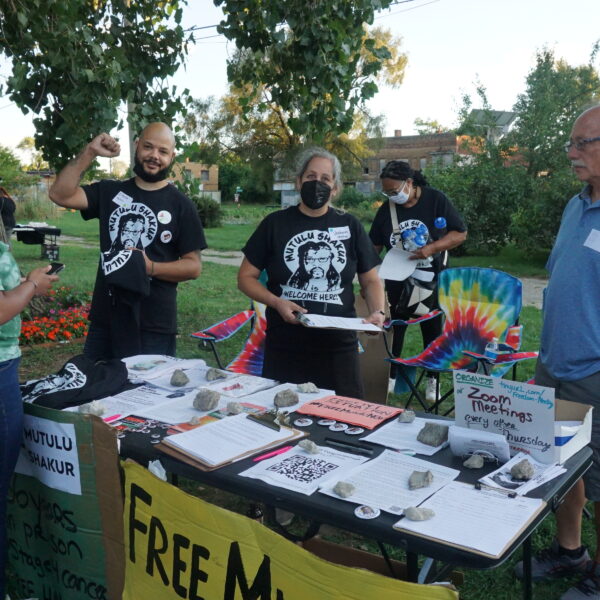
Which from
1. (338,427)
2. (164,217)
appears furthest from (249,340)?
(338,427)

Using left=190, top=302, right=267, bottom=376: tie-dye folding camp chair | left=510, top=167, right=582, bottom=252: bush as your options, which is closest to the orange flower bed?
left=190, top=302, right=267, bottom=376: tie-dye folding camp chair

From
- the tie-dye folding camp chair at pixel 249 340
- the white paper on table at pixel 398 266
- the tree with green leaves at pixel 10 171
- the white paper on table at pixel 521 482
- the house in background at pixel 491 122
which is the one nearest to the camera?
the white paper on table at pixel 521 482

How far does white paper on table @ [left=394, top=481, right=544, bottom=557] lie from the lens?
1.53 meters

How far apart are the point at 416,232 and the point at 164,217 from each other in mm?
2068

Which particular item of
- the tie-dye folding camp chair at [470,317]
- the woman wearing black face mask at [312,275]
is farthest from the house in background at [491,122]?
the woman wearing black face mask at [312,275]

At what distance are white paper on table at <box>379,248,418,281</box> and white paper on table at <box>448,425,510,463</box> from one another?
2.74 metres

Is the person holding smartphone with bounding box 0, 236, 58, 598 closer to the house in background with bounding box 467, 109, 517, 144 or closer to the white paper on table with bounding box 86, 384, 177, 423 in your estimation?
the white paper on table with bounding box 86, 384, 177, 423

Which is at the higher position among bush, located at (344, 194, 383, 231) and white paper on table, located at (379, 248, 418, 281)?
bush, located at (344, 194, 383, 231)

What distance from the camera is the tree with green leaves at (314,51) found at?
13.6 ft

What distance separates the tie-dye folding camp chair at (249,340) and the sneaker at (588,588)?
7.83 feet

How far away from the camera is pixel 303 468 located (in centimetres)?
195

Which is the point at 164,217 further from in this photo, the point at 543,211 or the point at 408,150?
the point at 408,150

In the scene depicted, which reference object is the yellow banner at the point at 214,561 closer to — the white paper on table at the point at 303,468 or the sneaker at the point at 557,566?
the white paper on table at the point at 303,468

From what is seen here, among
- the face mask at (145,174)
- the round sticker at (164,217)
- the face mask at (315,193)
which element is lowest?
the round sticker at (164,217)
